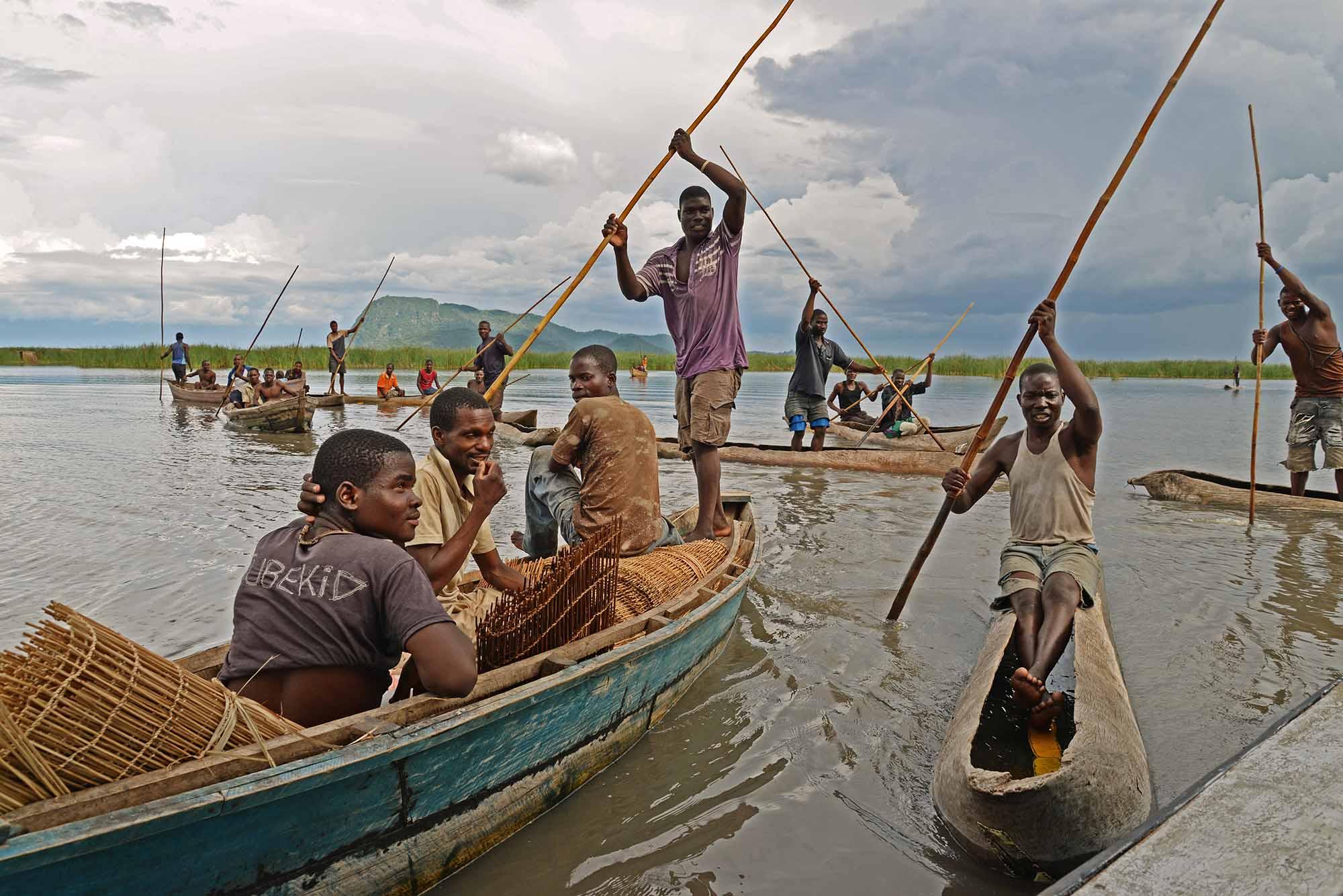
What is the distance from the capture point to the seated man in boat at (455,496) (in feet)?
10.6

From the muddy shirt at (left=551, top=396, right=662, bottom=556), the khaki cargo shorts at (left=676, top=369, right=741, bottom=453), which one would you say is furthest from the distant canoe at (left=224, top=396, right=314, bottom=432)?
the muddy shirt at (left=551, top=396, right=662, bottom=556)

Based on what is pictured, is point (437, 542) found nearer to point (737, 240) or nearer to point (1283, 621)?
point (737, 240)

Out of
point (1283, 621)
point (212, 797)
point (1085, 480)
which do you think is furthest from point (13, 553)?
point (1283, 621)

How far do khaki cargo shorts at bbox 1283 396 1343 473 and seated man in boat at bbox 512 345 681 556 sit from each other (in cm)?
661

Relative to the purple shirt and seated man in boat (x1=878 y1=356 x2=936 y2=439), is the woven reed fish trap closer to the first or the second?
the purple shirt

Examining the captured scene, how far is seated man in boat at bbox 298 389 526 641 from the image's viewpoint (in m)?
3.22

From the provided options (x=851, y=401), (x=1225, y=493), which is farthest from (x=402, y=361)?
(x=1225, y=493)

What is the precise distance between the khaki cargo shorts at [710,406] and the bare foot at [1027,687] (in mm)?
2691

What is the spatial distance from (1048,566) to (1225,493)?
20.6ft

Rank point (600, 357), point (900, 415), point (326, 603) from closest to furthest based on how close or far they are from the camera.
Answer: point (326, 603)
point (600, 357)
point (900, 415)

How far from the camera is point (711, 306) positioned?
18.4ft

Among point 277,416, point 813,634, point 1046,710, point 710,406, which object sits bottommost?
→ point 813,634

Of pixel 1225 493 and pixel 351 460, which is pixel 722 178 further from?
pixel 1225 493

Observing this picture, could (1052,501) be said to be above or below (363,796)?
above
